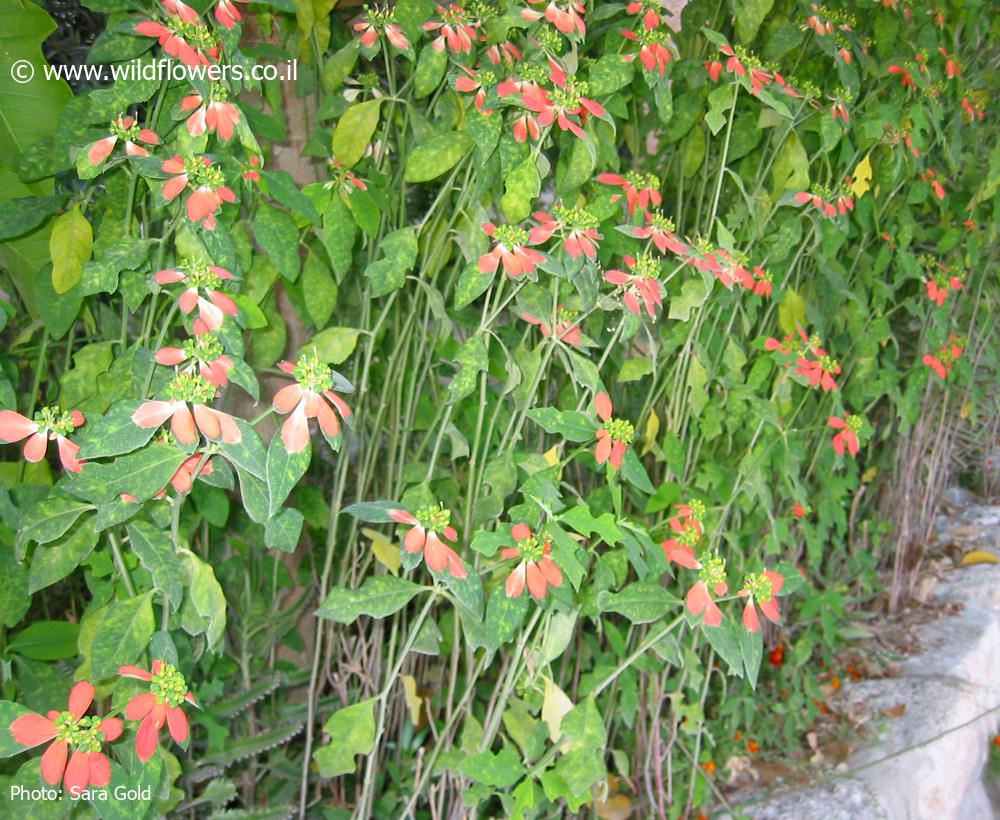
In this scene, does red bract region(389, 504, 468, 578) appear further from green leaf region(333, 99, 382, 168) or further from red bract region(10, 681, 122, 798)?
green leaf region(333, 99, 382, 168)

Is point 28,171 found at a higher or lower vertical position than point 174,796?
higher

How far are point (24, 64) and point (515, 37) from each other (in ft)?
1.70

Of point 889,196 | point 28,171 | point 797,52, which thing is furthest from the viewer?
point 889,196

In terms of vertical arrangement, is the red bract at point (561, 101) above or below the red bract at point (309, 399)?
above

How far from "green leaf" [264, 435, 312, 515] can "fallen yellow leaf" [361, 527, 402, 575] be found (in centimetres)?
42

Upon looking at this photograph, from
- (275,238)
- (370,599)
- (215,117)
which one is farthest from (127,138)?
(370,599)

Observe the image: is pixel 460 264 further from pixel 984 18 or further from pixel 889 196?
pixel 984 18

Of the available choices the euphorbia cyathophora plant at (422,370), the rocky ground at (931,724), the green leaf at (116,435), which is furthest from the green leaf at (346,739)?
the rocky ground at (931,724)

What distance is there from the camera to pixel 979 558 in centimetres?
218

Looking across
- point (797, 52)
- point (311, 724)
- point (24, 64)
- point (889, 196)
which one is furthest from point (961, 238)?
point (24, 64)

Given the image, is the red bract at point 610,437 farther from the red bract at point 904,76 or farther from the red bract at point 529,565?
the red bract at point 904,76

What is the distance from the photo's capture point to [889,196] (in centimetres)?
144

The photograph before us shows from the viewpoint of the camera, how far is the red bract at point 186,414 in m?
0.65

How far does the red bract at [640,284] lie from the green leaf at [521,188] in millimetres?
113
